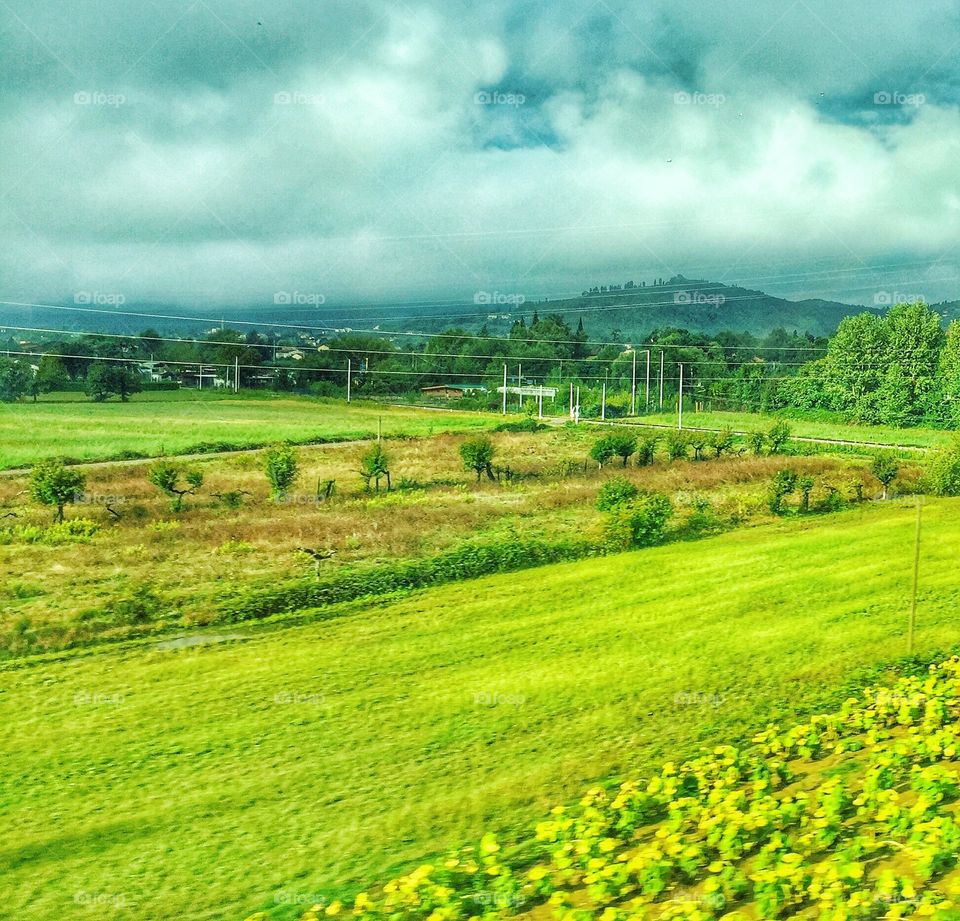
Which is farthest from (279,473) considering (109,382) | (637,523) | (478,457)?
(637,523)

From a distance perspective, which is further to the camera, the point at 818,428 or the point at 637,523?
the point at 818,428

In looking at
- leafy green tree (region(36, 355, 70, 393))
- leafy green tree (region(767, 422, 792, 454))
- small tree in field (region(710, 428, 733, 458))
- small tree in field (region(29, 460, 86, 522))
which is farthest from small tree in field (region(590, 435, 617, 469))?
leafy green tree (region(36, 355, 70, 393))

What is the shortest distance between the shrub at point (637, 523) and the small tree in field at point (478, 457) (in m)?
3.05

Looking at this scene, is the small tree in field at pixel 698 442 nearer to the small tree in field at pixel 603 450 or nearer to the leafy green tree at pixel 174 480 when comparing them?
the small tree in field at pixel 603 450

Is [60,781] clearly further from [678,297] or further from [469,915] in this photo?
[678,297]

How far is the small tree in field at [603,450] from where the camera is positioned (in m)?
19.9

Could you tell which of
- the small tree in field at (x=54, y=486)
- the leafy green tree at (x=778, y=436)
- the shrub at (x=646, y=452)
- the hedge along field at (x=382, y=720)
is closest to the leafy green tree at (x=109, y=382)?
the small tree in field at (x=54, y=486)

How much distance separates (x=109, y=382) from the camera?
672 inches

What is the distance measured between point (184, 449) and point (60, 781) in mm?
9801

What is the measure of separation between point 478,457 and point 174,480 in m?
6.14

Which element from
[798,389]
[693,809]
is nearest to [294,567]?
[693,809]

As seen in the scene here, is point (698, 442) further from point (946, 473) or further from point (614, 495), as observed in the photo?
point (946, 473)

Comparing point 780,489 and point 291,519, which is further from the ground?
point 780,489

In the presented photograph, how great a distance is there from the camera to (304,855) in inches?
253
